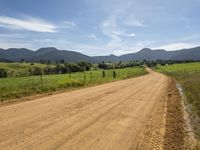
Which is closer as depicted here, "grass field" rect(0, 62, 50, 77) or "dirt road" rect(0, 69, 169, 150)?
"dirt road" rect(0, 69, 169, 150)

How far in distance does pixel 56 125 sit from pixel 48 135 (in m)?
1.42

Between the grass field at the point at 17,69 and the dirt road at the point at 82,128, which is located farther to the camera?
the grass field at the point at 17,69

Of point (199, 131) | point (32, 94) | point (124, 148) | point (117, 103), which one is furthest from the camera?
point (32, 94)

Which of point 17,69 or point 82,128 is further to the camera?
point 17,69

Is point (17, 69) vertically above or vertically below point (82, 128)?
below

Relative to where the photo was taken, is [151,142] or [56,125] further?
[56,125]

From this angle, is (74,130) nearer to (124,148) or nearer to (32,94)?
(124,148)

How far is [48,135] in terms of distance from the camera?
8625 millimetres

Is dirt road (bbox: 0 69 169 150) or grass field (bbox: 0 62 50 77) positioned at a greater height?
dirt road (bbox: 0 69 169 150)

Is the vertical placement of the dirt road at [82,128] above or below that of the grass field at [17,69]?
above

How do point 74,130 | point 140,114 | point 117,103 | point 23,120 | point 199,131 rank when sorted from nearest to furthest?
point 74,130 → point 199,131 → point 23,120 → point 140,114 → point 117,103

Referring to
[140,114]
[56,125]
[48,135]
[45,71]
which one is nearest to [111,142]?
[48,135]

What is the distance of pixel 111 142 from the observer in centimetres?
814

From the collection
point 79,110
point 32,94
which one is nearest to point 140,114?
point 79,110
